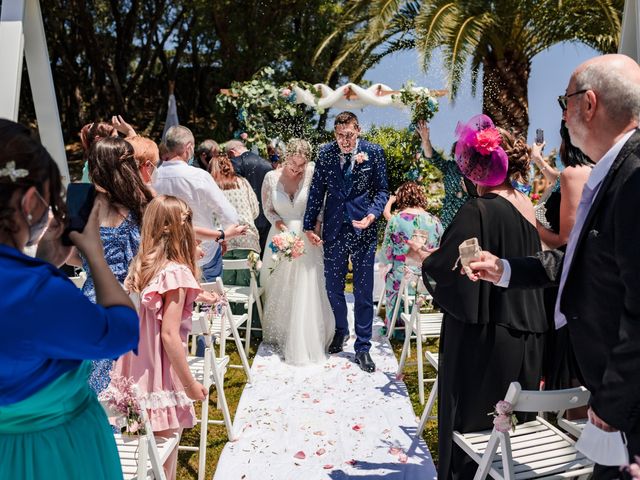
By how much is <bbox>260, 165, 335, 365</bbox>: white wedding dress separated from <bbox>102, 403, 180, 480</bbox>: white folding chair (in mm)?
2861

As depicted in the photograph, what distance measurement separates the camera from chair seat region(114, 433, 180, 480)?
2.64 meters

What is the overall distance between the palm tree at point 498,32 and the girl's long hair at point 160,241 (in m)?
8.55

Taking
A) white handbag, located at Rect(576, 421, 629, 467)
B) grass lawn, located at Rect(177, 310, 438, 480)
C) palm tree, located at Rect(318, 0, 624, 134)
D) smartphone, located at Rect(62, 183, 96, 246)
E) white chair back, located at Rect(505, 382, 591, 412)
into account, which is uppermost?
palm tree, located at Rect(318, 0, 624, 134)

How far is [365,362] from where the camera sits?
5621mm

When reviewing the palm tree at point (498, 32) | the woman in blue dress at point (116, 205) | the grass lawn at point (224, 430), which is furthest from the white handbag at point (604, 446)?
the palm tree at point (498, 32)

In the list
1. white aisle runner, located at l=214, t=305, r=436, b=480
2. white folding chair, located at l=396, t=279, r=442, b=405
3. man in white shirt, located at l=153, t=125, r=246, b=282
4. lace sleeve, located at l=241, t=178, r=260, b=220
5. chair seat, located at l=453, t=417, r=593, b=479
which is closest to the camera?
chair seat, located at l=453, t=417, r=593, b=479

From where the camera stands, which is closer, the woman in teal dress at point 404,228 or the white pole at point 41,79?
the white pole at point 41,79

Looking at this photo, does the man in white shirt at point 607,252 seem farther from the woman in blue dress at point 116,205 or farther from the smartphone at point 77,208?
the woman in blue dress at point 116,205

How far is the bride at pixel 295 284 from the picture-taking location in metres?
5.80

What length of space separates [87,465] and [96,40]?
2153 centimetres

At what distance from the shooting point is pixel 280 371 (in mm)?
5633

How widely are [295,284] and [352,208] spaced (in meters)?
0.95

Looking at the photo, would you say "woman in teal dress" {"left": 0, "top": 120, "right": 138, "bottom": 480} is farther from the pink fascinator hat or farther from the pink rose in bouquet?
the pink fascinator hat

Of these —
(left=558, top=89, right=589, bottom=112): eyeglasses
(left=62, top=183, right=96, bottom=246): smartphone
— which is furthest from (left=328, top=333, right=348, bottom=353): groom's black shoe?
(left=62, top=183, right=96, bottom=246): smartphone
